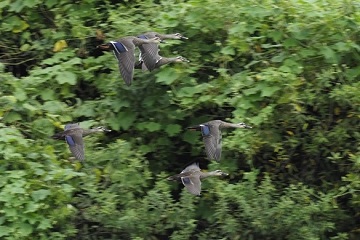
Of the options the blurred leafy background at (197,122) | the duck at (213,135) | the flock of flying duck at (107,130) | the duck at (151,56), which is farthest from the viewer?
the duck at (151,56)

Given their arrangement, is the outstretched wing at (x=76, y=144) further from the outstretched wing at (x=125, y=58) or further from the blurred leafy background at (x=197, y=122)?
the outstretched wing at (x=125, y=58)

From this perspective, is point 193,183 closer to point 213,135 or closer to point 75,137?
point 213,135

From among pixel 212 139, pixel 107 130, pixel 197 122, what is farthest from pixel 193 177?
pixel 107 130

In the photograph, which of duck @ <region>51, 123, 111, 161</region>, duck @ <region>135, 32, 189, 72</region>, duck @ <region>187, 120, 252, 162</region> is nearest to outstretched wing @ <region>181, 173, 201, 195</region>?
duck @ <region>187, 120, 252, 162</region>

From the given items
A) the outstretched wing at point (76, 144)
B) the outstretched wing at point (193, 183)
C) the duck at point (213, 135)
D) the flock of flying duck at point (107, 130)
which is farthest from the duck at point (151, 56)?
the outstretched wing at point (193, 183)

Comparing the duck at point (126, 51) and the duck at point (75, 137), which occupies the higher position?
the duck at point (126, 51)

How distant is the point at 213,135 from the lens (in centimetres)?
647

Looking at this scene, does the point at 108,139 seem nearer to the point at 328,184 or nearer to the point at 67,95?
the point at 67,95

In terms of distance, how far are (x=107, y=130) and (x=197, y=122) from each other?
670 mm

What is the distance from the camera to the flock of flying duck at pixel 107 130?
6.34 meters

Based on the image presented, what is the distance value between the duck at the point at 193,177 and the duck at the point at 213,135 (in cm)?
11

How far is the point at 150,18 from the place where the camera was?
284 inches

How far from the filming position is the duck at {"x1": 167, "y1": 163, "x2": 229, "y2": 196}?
6.27m

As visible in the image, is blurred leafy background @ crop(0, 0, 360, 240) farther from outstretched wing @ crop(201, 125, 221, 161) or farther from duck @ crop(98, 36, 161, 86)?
duck @ crop(98, 36, 161, 86)
